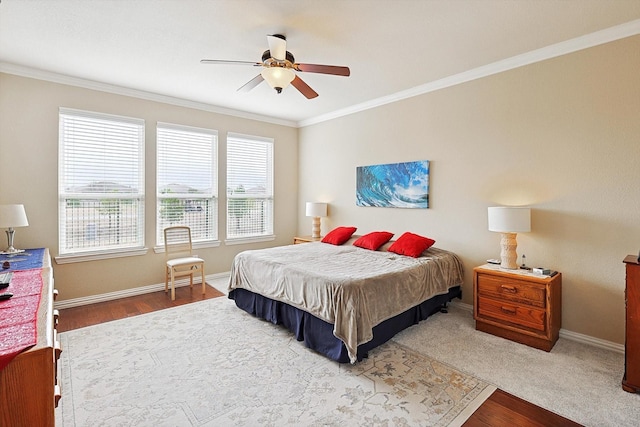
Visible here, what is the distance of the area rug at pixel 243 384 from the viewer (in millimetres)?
1959

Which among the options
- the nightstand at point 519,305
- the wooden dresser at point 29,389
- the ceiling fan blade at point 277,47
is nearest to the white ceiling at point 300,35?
the ceiling fan blade at point 277,47

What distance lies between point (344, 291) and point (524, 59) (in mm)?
3075

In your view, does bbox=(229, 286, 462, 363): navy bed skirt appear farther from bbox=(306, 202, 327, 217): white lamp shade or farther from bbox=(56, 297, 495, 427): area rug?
bbox=(306, 202, 327, 217): white lamp shade

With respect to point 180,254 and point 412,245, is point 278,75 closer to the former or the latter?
point 412,245

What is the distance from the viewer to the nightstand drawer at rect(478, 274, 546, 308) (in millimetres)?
2815

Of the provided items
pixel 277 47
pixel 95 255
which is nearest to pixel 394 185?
pixel 277 47

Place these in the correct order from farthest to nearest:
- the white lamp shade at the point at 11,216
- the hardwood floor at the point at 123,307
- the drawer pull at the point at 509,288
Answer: the hardwood floor at the point at 123,307 < the white lamp shade at the point at 11,216 < the drawer pull at the point at 509,288

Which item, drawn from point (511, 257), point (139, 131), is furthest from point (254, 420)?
point (139, 131)

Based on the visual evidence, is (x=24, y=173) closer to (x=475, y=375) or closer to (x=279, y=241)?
(x=279, y=241)

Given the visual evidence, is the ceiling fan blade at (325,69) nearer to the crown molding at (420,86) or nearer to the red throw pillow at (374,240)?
the crown molding at (420,86)

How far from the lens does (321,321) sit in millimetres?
2760

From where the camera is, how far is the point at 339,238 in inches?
187

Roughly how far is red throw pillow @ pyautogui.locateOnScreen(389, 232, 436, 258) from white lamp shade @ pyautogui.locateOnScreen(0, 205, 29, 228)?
4.14 meters

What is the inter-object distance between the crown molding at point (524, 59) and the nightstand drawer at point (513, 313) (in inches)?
98.8
